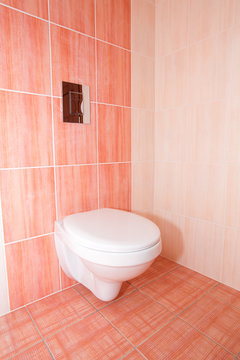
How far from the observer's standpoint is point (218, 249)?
131 cm

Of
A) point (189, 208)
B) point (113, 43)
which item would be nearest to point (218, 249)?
point (189, 208)

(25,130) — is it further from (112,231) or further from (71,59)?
(112,231)

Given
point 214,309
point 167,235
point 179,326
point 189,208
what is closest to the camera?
point 179,326

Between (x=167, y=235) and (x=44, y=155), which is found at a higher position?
(x=44, y=155)

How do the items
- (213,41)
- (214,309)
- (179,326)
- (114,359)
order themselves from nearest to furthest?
(114,359), (179,326), (214,309), (213,41)

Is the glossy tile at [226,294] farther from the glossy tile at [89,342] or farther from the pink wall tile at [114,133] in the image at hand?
the pink wall tile at [114,133]

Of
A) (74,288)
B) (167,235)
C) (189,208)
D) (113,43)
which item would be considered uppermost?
(113,43)

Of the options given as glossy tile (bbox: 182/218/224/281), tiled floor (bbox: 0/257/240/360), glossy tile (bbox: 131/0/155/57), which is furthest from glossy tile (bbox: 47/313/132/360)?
glossy tile (bbox: 131/0/155/57)

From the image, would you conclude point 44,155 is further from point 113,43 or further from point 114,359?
point 114,359

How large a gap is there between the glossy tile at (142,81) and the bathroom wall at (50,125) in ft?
0.16

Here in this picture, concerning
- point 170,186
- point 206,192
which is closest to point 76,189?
point 170,186

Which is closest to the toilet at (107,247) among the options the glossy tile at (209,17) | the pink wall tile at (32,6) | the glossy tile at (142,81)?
the glossy tile at (142,81)

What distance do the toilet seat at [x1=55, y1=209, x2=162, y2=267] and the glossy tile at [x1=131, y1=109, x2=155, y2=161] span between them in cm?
58

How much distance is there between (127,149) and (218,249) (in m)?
0.81
